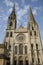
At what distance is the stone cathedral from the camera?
3871cm

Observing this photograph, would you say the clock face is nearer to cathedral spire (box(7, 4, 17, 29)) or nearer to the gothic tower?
the gothic tower

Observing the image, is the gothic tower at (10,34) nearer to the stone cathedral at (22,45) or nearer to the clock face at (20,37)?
the stone cathedral at (22,45)

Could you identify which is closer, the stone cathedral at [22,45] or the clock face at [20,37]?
the stone cathedral at [22,45]

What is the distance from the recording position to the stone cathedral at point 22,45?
3871cm

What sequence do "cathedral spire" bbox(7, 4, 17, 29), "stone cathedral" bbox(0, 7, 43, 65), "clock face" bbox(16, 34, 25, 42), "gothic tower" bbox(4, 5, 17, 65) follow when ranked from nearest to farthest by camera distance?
"stone cathedral" bbox(0, 7, 43, 65) < "gothic tower" bbox(4, 5, 17, 65) < "clock face" bbox(16, 34, 25, 42) < "cathedral spire" bbox(7, 4, 17, 29)

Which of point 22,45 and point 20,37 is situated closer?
point 22,45

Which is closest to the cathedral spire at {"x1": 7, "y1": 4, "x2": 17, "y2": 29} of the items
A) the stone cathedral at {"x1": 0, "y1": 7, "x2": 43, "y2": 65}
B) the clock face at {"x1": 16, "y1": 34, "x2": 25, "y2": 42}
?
the stone cathedral at {"x1": 0, "y1": 7, "x2": 43, "y2": 65}

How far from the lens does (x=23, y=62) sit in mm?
38875

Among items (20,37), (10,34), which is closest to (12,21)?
(10,34)

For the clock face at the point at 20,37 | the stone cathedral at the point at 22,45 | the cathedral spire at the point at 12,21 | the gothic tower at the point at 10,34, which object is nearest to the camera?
the stone cathedral at the point at 22,45

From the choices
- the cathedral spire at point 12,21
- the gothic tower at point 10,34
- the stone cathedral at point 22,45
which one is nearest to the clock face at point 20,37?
the stone cathedral at point 22,45

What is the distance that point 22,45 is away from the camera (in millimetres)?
40750

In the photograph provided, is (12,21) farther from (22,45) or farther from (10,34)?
(22,45)

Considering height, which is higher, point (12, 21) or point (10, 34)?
point (12, 21)
